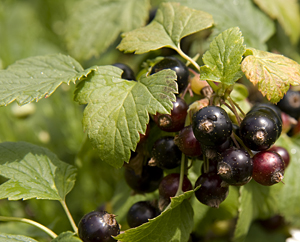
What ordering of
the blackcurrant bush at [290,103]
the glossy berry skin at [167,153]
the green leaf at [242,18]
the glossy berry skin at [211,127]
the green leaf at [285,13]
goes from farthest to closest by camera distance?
the green leaf at [285,13], the green leaf at [242,18], the blackcurrant bush at [290,103], the glossy berry skin at [167,153], the glossy berry skin at [211,127]

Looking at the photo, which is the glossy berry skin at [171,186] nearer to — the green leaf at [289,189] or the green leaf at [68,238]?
the green leaf at [68,238]

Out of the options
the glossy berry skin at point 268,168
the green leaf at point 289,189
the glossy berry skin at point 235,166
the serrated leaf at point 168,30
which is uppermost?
the serrated leaf at point 168,30

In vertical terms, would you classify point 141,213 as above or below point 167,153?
below

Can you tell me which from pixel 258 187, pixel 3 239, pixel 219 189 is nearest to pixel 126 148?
pixel 219 189

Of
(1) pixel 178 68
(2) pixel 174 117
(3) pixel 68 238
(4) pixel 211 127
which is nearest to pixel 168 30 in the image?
(1) pixel 178 68

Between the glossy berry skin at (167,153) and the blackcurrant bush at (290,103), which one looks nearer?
the glossy berry skin at (167,153)

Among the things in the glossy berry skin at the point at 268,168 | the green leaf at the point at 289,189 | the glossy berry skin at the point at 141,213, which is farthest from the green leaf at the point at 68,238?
the green leaf at the point at 289,189

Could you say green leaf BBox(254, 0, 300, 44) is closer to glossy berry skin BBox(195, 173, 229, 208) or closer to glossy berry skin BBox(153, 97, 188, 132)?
glossy berry skin BBox(153, 97, 188, 132)

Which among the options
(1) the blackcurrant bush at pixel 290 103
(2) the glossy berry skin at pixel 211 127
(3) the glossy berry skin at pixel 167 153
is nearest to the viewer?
(2) the glossy berry skin at pixel 211 127

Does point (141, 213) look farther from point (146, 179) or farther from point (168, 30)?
point (168, 30)
